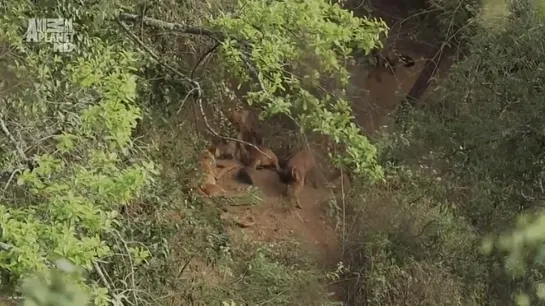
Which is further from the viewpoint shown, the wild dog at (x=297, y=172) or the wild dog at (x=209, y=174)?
the wild dog at (x=297, y=172)

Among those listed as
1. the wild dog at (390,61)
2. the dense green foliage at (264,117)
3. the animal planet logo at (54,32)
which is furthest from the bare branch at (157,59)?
the wild dog at (390,61)

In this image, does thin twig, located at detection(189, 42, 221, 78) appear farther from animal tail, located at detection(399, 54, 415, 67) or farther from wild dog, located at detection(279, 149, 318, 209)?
animal tail, located at detection(399, 54, 415, 67)

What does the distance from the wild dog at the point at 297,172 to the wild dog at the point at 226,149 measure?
1.21 ft

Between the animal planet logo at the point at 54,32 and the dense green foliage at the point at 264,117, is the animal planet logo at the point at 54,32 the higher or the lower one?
the higher one

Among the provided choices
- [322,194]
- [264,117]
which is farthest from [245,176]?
[264,117]

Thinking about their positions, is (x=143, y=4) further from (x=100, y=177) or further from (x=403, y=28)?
(x=403, y=28)

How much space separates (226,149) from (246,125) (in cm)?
27

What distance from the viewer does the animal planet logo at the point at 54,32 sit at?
9.23ft

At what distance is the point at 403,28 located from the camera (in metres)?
5.47

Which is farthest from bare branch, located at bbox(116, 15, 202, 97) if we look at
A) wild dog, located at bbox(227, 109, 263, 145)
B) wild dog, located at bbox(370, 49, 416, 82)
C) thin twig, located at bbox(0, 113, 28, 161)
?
wild dog, located at bbox(370, 49, 416, 82)

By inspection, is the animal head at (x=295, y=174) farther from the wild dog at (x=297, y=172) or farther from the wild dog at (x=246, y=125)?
the wild dog at (x=246, y=125)

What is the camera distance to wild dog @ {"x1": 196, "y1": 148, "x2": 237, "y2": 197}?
4.89 m

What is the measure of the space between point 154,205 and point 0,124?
54.5 inches

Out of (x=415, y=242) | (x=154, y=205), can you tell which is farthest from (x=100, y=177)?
(x=415, y=242)
